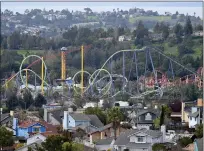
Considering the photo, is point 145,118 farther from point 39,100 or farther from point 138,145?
point 39,100

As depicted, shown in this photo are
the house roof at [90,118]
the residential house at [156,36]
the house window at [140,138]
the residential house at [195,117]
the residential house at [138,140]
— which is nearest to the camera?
the residential house at [138,140]

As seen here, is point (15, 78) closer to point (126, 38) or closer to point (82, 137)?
point (126, 38)

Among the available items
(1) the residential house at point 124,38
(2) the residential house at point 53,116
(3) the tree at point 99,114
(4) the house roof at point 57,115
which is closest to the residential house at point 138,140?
(3) the tree at point 99,114

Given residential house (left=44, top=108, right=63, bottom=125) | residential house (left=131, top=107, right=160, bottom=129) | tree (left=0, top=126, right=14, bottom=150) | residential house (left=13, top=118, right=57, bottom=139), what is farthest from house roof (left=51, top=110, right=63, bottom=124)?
tree (left=0, top=126, right=14, bottom=150)

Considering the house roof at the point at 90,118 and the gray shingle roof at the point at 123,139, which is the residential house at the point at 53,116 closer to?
the house roof at the point at 90,118

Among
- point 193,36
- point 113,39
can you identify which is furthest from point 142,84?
point 113,39

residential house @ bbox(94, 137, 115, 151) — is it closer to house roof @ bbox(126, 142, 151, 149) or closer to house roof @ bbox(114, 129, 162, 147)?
house roof @ bbox(114, 129, 162, 147)
